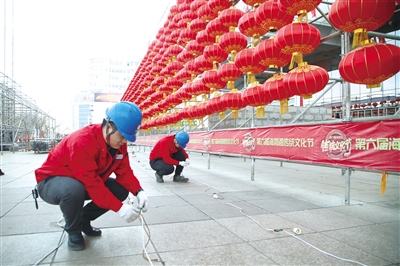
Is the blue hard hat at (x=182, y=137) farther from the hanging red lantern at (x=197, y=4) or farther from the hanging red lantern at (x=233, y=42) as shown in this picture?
the hanging red lantern at (x=197, y=4)

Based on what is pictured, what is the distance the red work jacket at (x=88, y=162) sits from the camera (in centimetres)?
246

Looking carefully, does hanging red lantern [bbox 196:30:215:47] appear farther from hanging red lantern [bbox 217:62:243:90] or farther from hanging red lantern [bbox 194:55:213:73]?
hanging red lantern [bbox 217:62:243:90]

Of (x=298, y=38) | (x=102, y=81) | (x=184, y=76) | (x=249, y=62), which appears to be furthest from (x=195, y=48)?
(x=102, y=81)

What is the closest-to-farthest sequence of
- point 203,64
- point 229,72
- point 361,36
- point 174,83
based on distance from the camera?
point 361,36 < point 229,72 < point 203,64 < point 174,83

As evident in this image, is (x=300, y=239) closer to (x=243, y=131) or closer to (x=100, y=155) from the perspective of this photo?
(x=100, y=155)

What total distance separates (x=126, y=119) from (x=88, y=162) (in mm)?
499

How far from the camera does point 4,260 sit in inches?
92.5

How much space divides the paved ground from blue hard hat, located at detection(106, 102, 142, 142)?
102cm

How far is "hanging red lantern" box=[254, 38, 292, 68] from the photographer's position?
227 inches

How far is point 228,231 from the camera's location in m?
3.16

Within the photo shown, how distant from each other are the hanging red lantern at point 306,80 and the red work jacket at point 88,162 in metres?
3.55

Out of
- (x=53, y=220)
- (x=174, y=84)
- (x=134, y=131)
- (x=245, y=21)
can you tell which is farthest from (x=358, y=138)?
(x=174, y=84)

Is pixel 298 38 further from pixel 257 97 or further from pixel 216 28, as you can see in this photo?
pixel 216 28

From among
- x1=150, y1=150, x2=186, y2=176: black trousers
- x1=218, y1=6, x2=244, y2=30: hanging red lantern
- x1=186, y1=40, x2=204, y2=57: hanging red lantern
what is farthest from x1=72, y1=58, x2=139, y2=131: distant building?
x1=150, y1=150, x2=186, y2=176: black trousers
